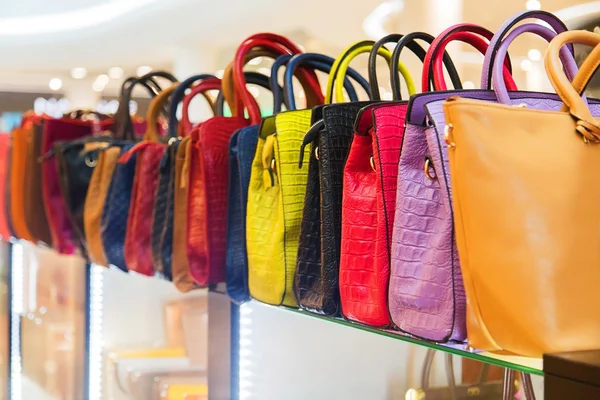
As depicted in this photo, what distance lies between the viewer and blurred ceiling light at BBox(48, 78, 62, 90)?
34.6 feet

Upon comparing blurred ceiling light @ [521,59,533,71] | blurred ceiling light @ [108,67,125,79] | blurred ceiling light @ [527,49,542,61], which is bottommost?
blurred ceiling light @ [521,59,533,71]

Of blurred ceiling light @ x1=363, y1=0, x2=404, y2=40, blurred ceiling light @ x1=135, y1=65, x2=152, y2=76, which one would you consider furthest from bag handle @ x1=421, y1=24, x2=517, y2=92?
blurred ceiling light @ x1=135, y1=65, x2=152, y2=76

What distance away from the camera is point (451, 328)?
2.80ft

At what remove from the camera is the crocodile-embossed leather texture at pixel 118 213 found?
6.04ft

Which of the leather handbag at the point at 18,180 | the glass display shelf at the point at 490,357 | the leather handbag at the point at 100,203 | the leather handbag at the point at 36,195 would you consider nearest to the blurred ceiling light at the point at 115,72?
the leather handbag at the point at 18,180

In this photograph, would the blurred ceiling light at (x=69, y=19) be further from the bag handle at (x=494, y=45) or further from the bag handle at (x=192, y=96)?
the bag handle at (x=494, y=45)

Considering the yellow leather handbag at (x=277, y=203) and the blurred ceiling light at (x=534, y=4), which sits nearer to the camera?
the yellow leather handbag at (x=277, y=203)

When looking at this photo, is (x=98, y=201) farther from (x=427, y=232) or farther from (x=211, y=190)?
(x=427, y=232)

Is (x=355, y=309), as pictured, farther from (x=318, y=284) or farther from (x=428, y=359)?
(x=428, y=359)

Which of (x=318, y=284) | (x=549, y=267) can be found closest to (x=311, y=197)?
(x=318, y=284)

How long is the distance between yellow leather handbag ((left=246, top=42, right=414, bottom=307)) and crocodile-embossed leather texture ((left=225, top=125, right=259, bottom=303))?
4 centimetres

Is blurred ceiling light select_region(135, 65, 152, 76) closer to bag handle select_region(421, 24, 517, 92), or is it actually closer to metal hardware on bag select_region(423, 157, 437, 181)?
bag handle select_region(421, 24, 517, 92)

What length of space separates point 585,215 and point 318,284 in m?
0.44

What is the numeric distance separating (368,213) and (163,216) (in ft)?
2.44
